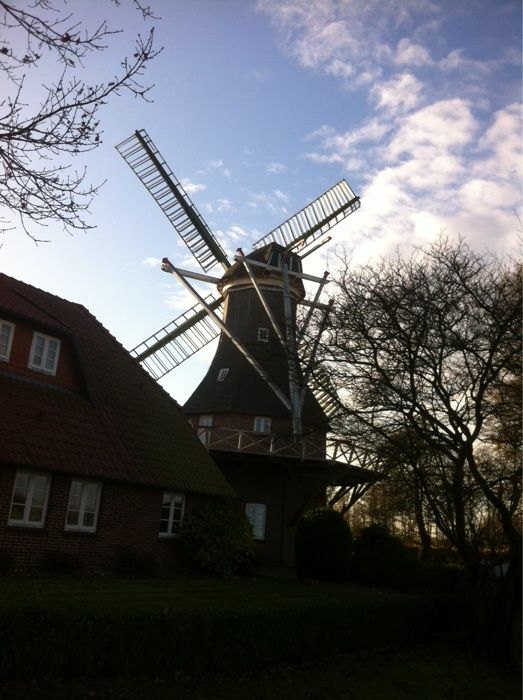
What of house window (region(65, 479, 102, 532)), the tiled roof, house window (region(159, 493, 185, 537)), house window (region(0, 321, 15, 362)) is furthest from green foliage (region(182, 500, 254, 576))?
house window (region(0, 321, 15, 362))

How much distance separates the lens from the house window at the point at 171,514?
682 inches

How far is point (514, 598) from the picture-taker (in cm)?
1262

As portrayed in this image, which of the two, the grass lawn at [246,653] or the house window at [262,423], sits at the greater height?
the house window at [262,423]

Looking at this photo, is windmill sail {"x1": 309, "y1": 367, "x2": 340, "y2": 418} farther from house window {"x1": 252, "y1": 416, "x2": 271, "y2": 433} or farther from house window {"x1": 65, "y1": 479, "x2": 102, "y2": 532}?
house window {"x1": 252, "y1": 416, "x2": 271, "y2": 433}

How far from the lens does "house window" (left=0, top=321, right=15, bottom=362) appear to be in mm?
15434

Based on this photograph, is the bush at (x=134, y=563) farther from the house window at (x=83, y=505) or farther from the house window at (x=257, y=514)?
the house window at (x=257, y=514)

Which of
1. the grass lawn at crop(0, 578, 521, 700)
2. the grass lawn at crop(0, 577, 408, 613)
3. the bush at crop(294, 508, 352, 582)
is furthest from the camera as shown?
the bush at crop(294, 508, 352, 582)

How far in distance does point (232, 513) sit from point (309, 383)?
6443 mm

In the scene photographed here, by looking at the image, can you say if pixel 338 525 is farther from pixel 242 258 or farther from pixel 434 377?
pixel 242 258

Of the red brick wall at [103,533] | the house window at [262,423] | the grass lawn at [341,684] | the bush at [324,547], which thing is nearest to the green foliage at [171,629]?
the grass lawn at [341,684]

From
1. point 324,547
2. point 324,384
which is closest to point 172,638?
point 324,384

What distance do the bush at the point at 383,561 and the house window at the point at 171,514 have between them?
731cm

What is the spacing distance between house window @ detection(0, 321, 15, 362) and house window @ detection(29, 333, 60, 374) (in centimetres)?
64

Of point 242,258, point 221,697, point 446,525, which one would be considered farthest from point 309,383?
point 242,258
